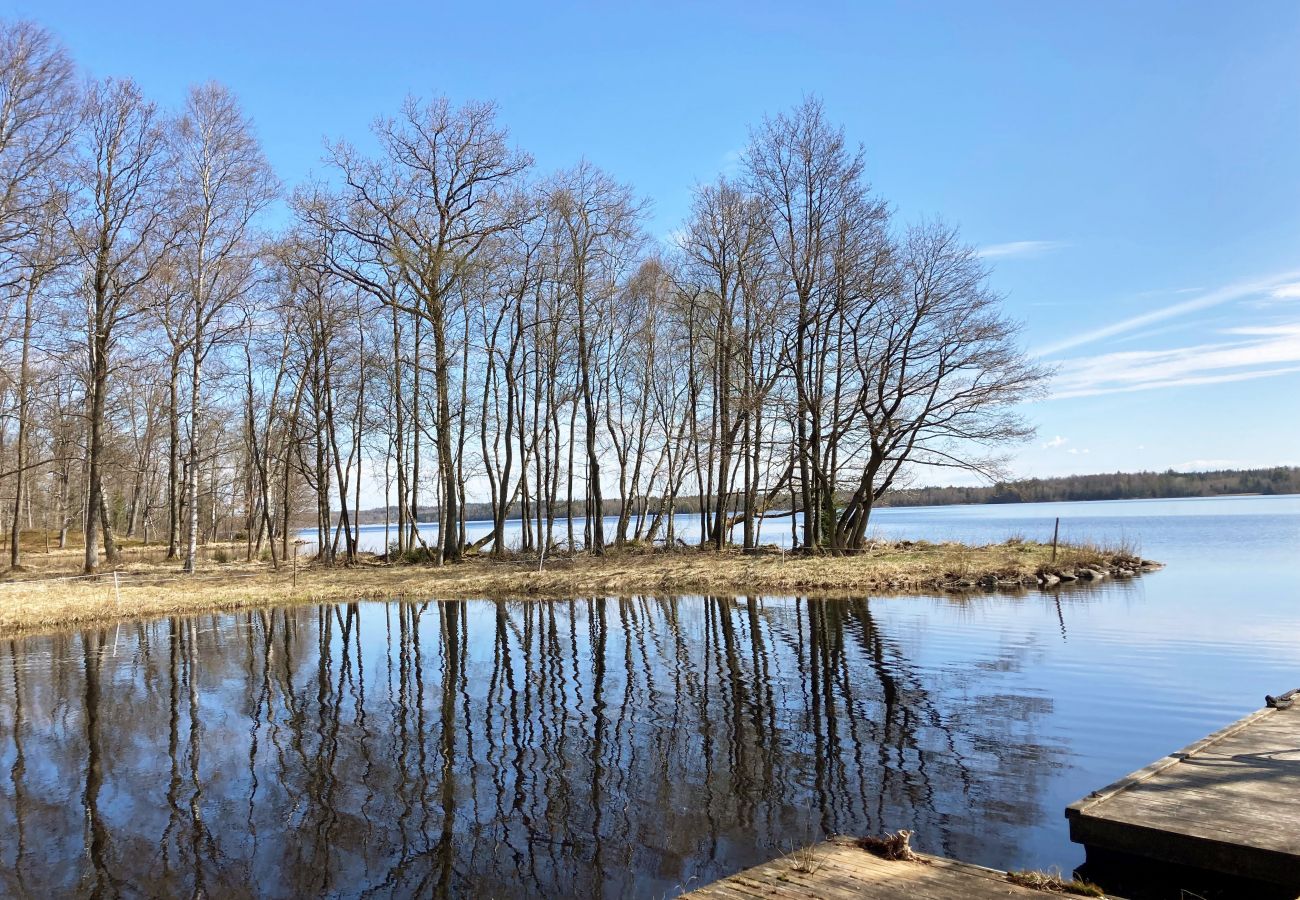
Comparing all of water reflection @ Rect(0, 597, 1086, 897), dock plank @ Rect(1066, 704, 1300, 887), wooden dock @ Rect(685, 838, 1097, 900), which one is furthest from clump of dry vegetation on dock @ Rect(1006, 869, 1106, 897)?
water reflection @ Rect(0, 597, 1086, 897)

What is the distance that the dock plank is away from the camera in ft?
17.8

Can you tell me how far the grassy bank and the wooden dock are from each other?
745 inches

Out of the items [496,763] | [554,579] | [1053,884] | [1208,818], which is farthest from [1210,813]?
[554,579]

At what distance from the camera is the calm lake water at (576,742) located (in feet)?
21.6

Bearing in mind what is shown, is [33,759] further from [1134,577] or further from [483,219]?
[1134,577]

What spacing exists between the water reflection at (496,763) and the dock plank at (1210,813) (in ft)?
2.79

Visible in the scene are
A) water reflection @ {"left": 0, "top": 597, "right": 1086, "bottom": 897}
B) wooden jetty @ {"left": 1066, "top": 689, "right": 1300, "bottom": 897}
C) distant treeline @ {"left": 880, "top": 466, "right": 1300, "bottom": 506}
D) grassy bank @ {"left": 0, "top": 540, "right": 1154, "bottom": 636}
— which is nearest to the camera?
wooden jetty @ {"left": 1066, "top": 689, "right": 1300, "bottom": 897}

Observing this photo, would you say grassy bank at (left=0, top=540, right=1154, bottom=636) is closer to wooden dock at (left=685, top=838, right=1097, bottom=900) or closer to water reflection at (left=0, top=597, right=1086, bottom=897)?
water reflection at (left=0, top=597, right=1086, bottom=897)

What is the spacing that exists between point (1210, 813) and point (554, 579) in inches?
868

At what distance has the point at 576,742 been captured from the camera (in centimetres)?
972

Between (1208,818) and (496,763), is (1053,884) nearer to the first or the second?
(1208,818)

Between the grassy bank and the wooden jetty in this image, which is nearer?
the wooden jetty

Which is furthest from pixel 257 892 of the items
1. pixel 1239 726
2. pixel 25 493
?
pixel 25 493

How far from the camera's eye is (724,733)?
391 inches
